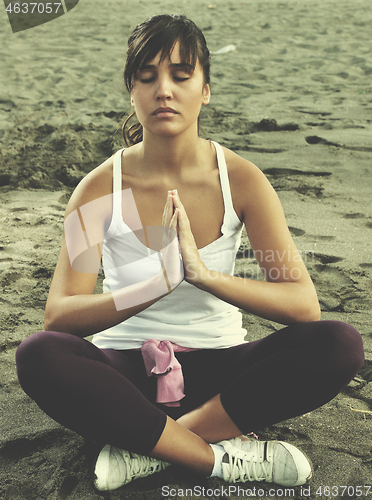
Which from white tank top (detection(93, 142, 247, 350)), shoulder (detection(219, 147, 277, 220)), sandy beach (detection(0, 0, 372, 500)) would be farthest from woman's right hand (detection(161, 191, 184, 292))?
sandy beach (detection(0, 0, 372, 500))

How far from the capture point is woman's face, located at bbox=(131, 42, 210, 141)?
1.50 m

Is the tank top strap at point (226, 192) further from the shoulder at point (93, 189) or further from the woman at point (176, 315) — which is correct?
the shoulder at point (93, 189)

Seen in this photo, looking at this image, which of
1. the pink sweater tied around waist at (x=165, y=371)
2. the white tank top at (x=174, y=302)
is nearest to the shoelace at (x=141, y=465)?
the pink sweater tied around waist at (x=165, y=371)

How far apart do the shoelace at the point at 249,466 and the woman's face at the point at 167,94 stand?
38.5 inches

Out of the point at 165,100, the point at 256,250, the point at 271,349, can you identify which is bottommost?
the point at 271,349

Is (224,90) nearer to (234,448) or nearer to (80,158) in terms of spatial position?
(80,158)

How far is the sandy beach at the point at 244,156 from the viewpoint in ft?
5.05

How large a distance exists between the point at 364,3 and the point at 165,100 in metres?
9.60

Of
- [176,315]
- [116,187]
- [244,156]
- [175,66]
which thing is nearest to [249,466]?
[176,315]

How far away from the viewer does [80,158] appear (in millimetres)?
4004

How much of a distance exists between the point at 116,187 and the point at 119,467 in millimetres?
848

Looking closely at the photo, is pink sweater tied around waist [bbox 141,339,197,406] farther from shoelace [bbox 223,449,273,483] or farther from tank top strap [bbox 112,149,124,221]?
tank top strap [bbox 112,149,124,221]

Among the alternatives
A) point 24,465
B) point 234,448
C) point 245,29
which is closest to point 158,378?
point 234,448

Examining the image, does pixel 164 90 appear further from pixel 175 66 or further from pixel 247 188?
pixel 247 188
